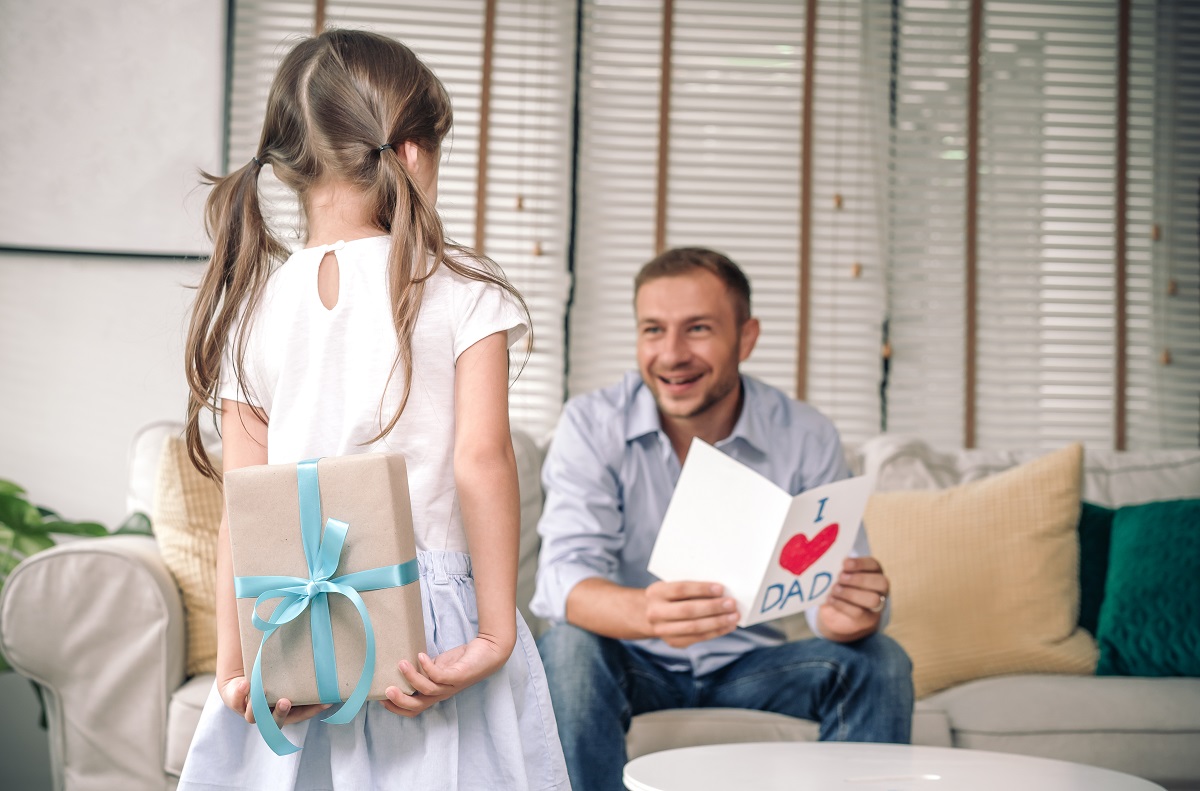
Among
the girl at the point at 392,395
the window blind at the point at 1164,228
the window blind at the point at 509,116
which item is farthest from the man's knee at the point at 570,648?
the window blind at the point at 1164,228

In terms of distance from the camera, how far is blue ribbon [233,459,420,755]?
2.78ft

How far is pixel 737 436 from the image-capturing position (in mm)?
1927

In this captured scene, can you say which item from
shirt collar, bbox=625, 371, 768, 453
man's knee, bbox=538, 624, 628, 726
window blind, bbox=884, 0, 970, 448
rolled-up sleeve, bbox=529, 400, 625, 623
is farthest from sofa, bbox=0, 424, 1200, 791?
window blind, bbox=884, 0, 970, 448

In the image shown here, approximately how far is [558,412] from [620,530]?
0.97 metres

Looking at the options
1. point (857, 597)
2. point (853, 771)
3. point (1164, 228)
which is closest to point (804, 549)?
point (857, 597)

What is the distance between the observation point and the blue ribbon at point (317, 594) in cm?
85

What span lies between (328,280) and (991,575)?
150 centimetres

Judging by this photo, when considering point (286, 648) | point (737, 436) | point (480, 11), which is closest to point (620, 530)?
point (737, 436)

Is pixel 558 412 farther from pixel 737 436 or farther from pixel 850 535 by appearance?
pixel 850 535

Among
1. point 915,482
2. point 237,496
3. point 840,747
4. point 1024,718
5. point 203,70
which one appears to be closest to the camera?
point 237,496

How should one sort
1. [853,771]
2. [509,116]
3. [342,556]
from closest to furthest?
[342,556]
[853,771]
[509,116]

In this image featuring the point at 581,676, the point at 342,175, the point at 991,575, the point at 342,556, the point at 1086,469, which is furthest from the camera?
the point at 1086,469

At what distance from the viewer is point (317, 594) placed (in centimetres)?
86

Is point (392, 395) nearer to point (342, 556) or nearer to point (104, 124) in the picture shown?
point (342, 556)
